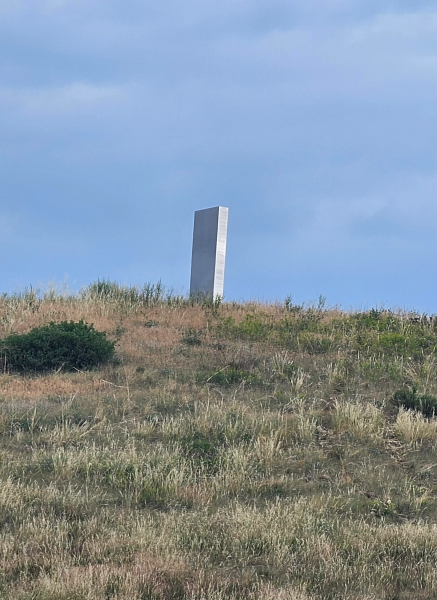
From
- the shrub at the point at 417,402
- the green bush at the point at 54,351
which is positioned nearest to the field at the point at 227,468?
the shrub at the point at 417,402

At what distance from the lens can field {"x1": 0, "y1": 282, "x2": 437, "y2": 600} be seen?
5.17 m

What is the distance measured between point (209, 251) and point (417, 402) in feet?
35.4

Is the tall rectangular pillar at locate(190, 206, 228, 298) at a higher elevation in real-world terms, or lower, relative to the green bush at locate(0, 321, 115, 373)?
higher

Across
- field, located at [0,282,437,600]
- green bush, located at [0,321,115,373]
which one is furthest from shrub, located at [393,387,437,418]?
green bush, located at [0,321,115,373]

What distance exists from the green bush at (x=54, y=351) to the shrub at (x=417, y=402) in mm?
5453

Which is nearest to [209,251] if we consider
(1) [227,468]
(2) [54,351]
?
(2) [54,351]

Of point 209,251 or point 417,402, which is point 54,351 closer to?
point 417,402

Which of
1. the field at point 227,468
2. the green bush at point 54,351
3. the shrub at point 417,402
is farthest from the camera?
the green bush at point 54,351

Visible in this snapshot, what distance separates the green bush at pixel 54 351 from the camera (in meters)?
12.8

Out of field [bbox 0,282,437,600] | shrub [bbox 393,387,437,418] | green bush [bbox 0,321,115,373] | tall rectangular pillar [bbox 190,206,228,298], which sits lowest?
field [bbox 0,282,437,600]

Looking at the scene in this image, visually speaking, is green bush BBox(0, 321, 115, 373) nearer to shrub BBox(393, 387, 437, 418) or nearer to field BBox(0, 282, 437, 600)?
field BBox(0, 282, 437, 600)

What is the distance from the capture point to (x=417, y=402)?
411 inches

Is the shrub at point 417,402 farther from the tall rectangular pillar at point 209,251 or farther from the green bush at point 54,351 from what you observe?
the tall rectangular pillar at point 209,251

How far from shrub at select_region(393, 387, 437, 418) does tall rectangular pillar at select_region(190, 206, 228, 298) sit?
994 centimetres
